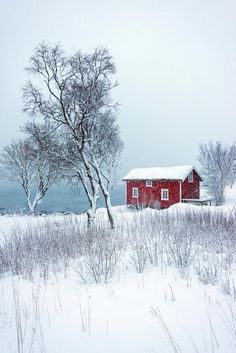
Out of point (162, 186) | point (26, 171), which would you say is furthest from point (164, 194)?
point (26, 171)

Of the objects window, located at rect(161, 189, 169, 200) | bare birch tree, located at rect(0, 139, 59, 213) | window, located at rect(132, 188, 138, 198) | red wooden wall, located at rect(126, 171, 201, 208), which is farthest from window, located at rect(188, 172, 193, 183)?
bare birch tree, located at rect(0, 139, 59, 213)

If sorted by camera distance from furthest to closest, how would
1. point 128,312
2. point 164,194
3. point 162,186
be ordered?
point 162,186
point 164,194
point 128,312

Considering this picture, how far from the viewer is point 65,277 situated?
5.35m

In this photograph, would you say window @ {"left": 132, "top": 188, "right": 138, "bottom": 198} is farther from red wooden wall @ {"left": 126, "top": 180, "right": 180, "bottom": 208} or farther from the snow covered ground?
the snow covered ground

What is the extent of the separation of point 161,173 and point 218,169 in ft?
35.1

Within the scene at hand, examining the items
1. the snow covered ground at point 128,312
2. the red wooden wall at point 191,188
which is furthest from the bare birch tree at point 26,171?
the snow covered ground at point 128,312

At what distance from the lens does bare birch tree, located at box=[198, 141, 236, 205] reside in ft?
128

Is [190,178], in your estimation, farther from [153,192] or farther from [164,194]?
[153,192]

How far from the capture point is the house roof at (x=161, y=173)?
110 feet

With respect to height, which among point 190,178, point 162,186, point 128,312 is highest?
point 190,178

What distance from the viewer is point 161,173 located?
3506cm

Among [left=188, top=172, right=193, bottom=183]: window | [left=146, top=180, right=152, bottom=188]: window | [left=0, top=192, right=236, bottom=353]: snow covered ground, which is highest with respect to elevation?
[left=188, top=172, right=193, bottom=183]: window

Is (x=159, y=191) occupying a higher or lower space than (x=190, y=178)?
lower

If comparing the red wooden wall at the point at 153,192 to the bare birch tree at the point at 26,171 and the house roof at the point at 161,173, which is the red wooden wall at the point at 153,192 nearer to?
the house roof at the point at 161,173
